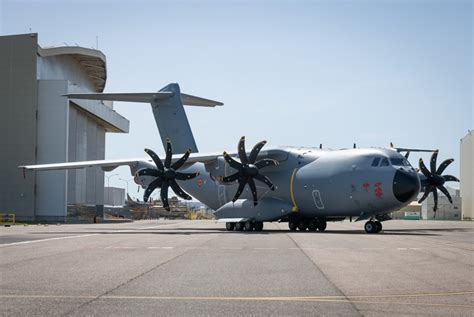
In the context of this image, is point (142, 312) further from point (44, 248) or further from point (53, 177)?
point (53, 177)

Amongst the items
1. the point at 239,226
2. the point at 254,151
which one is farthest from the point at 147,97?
the point at 239,226

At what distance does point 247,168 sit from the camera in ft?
106

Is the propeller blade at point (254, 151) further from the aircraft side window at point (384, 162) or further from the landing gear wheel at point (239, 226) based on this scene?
the aircraft side window at point (384, 162)

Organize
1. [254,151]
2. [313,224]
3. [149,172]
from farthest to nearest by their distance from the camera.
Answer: [313,224] → [149,172] → [254,151]

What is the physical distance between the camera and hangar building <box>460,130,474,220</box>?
82.3 m

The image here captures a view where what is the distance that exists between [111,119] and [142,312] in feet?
253

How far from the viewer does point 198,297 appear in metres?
9.02

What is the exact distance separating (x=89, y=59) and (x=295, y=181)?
5060 centimetres

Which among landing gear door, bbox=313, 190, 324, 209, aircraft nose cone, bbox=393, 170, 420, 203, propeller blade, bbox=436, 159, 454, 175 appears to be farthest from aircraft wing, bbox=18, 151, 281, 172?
propeller blade, bbox=436, 159, 454, 175

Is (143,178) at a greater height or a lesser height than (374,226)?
greater

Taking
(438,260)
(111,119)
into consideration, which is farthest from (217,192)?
(111,119)

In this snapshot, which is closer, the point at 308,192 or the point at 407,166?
the point at 407,166

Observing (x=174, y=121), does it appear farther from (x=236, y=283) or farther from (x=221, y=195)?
(x=236, y=283)

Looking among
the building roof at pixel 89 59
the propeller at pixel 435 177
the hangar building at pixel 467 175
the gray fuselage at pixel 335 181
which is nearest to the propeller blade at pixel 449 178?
the propeller at pixel 435 177
